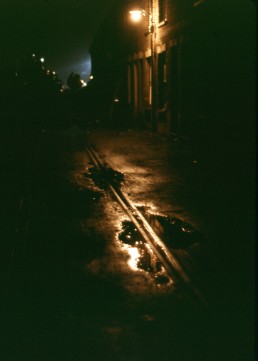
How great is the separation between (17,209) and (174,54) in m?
12.5

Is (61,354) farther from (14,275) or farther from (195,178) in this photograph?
(195,178)

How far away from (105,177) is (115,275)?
5.74 metres

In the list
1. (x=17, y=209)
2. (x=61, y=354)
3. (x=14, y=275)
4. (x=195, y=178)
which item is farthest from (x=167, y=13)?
(x=61, y=354)

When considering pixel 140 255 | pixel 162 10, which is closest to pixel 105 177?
pixel 140 255

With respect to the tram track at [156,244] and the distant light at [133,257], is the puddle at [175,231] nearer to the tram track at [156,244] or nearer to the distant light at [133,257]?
the tram track at [156,244]

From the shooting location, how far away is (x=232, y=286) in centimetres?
444

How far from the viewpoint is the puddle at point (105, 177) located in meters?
9.63

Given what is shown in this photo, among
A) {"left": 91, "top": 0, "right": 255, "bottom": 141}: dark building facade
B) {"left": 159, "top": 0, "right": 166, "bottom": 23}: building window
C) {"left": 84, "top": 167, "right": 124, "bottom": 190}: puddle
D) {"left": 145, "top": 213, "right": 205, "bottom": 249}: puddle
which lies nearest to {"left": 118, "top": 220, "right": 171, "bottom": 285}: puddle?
{"left": 145, "top": 213, "right": 205, "bottom": 249}: puddle

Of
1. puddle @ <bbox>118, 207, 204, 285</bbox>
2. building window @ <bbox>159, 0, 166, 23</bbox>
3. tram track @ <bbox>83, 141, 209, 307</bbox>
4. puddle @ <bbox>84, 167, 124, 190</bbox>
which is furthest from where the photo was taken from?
building window @ <bbox>159, 0, 166, 23</bbox>

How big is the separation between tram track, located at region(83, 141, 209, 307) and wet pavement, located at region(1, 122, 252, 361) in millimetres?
116

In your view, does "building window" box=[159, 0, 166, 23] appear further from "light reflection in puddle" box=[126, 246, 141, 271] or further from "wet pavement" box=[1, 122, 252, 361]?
"light reflection in puddle" box=[126, 246, 141, 271]

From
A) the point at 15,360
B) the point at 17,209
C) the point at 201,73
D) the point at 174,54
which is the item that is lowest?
the point at 15,360

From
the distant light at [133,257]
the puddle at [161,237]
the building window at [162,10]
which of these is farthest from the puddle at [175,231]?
the building window at [162,10]

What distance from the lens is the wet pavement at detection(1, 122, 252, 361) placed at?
3.43 metres
